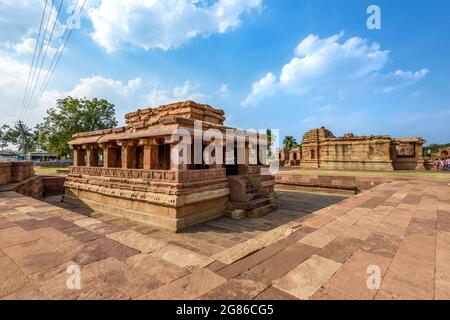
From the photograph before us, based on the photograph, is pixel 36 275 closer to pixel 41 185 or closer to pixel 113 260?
pixel 113 260

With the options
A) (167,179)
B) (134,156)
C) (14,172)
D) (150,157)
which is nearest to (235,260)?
(167,179)

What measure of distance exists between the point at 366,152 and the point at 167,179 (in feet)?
79.0

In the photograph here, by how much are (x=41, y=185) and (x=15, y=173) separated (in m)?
2.89

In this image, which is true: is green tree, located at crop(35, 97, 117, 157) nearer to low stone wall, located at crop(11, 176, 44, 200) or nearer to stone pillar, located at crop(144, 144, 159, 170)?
low stone wall, located at crop(11, 176, 44, 200)

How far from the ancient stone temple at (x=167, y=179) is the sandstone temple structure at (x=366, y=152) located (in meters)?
19.2

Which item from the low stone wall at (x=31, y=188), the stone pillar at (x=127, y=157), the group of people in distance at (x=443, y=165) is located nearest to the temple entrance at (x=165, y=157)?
the stone pillar at (x=127, y=157)

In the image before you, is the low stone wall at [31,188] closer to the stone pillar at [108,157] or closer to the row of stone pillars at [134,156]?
the row of stone pillars at [134,156]

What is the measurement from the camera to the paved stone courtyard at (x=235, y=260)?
239 cm

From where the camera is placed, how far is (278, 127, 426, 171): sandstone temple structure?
22391mm

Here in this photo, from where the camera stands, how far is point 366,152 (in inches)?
923

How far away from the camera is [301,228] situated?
184 inches

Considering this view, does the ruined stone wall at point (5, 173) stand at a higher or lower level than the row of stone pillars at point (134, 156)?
lower

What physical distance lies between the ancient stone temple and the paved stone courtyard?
98cm
